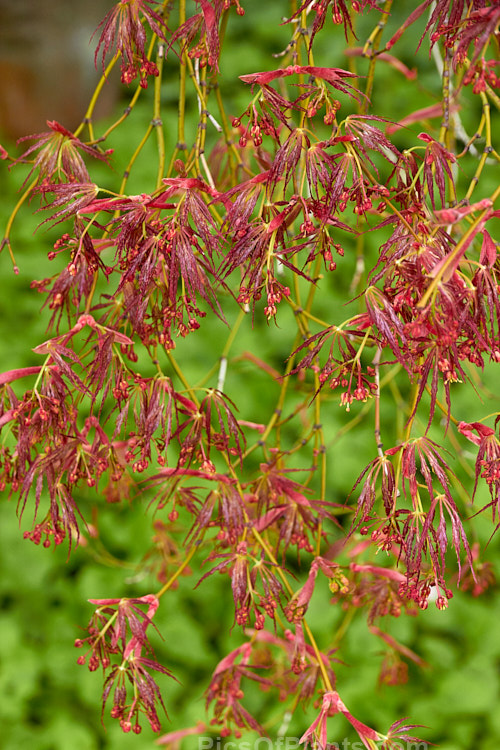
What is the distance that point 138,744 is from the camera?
1.43 m

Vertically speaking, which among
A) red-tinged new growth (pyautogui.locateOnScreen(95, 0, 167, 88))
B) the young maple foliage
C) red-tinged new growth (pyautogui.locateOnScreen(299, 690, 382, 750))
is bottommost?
red-tinged new growth (pyautogui.locateOnScreen(299, 690, 382, 750))

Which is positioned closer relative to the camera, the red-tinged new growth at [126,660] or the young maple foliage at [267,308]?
the young maple foliage at [267,308]

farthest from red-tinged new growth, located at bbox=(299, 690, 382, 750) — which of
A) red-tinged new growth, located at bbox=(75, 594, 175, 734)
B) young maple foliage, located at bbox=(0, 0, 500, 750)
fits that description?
red-tinged new growth, located at bbox=(75, 594, 175, 734)

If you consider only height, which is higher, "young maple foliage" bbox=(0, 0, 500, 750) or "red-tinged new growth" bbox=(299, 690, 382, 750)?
"young maple foliage" bbox=(0, 0, 500, 750)

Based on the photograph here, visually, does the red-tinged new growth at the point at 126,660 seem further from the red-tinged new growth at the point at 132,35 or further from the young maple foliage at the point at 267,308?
the red-tinged new growth at the point at 132,35

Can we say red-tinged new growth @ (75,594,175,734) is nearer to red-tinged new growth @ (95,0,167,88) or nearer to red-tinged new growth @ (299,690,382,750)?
red-tinged new growth @ (299,690,382,750)

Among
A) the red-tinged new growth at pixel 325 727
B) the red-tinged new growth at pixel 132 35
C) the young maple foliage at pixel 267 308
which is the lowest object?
the red-tinged new growth at pixel 325 727

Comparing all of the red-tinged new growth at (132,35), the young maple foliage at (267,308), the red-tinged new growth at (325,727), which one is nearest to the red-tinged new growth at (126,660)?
the young maple foliage at (267,308)

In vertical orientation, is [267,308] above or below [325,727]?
above

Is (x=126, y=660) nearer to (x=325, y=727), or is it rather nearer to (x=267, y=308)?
(x=325, y=727)

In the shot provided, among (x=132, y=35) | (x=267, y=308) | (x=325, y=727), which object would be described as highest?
(x=132, y=35)

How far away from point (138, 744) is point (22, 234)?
1.29m

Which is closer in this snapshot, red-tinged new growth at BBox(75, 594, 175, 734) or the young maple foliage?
the young maple foliage

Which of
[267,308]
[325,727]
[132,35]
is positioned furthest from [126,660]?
[132,35]
